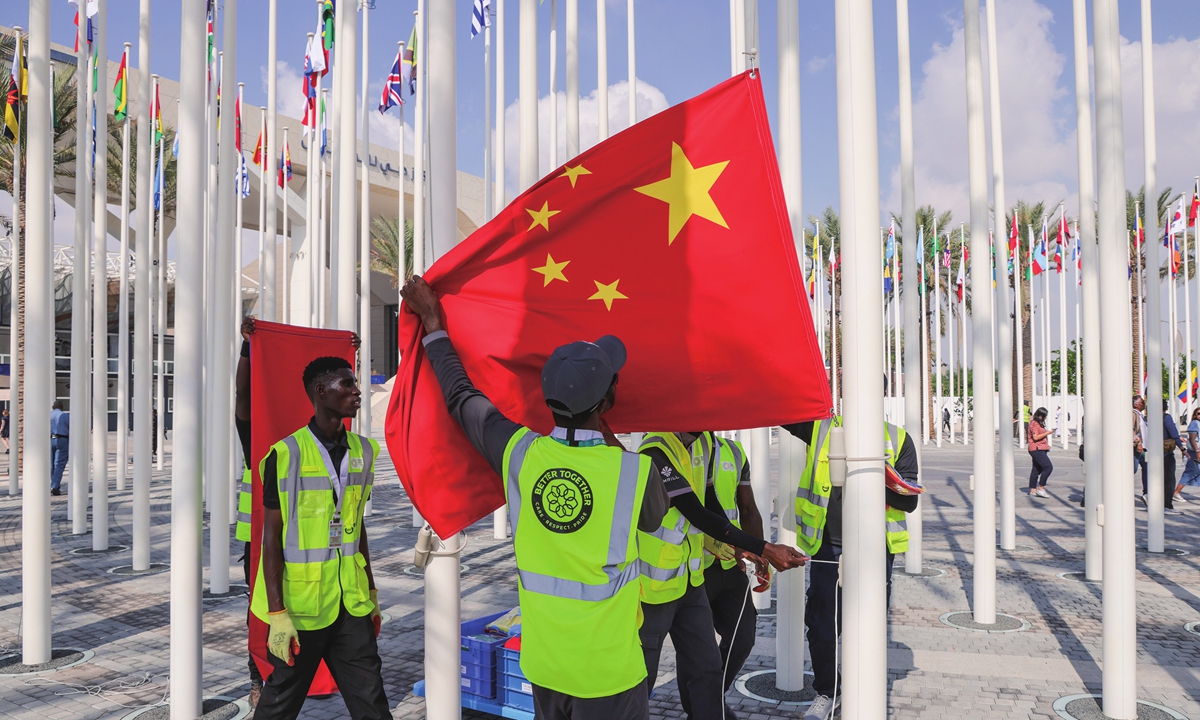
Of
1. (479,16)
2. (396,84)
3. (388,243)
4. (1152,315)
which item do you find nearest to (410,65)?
(396,84)

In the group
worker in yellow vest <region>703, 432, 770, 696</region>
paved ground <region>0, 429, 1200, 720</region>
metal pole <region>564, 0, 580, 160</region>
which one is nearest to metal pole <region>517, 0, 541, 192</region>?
metal pole <region>564, 0, 580, 160</region>

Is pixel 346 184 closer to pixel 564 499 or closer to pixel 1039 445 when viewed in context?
pixel 564 499

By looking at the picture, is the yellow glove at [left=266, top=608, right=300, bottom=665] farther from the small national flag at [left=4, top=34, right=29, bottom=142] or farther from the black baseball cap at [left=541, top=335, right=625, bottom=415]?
the small national flag at [left=4, top=34, right=29, bottom=142]

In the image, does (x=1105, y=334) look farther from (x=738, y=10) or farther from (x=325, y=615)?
(x=325, y=615)

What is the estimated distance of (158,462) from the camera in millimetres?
22375

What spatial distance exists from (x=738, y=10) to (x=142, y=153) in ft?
22.9

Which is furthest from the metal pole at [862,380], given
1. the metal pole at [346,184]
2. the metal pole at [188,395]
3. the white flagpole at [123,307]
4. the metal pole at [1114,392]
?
the white flagpole at [123,307]

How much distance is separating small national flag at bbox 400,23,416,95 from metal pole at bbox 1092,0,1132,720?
13.1 metres

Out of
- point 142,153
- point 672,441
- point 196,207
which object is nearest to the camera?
point 672,441

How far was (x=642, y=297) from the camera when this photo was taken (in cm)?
354

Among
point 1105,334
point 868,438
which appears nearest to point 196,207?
point 868,438

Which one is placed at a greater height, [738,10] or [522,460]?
[738,10]

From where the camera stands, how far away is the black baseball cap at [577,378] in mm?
2705

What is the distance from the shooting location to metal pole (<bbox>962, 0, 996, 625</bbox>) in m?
7.46
